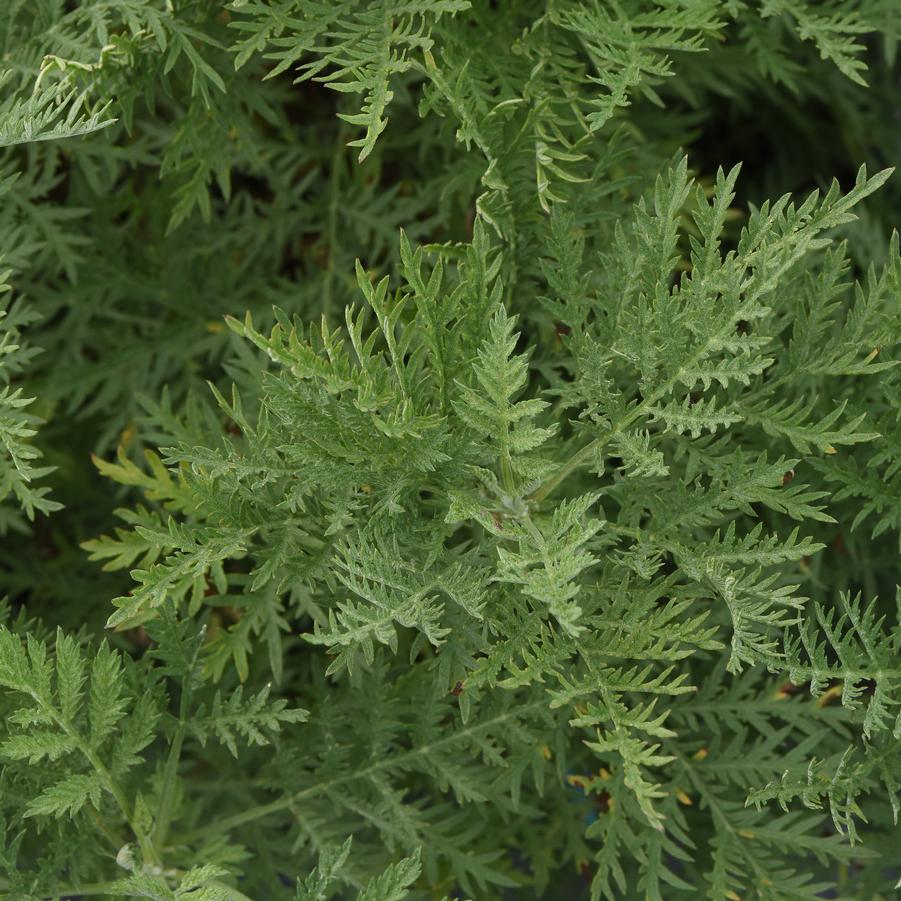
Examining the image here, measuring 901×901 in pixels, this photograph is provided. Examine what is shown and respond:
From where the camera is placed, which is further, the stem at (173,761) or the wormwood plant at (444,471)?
the stem at (173,761)

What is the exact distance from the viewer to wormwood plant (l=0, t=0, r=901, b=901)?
2.31ft

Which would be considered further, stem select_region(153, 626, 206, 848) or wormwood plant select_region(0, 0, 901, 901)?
stem select_region(153, 626, 206, 848)

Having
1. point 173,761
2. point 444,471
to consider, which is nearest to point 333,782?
point 173,761

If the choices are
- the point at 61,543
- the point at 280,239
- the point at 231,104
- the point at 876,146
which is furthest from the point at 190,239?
the point at 876,146

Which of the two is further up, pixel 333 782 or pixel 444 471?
pixel 444 471

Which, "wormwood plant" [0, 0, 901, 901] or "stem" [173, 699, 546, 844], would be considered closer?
"wormwood plant" [0, 0, 901, 901]

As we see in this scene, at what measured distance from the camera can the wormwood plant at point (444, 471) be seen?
0.70 metres

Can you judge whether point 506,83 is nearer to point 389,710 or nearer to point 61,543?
point 389,710

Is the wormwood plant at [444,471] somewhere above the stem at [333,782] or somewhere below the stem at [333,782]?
above

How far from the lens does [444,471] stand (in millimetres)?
737

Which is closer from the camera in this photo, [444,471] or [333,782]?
[444,471]

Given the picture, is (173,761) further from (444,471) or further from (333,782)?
(444,471)

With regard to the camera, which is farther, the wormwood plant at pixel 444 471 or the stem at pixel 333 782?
the stem at pixel 333 782

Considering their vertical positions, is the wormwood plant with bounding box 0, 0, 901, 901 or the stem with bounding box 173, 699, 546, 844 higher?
the wormwood plant with bounding box 0, 0, 901, 901
